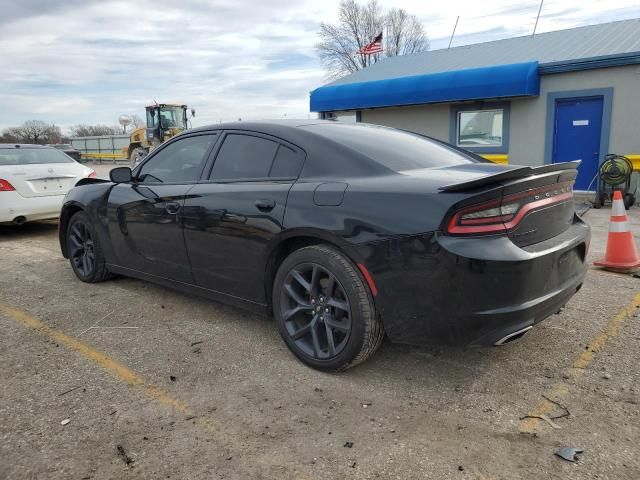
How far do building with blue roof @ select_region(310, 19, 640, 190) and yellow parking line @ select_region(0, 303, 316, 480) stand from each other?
33.5ft

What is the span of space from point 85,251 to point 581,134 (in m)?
10.4

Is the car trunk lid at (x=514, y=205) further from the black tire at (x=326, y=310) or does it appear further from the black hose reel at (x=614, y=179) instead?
the black hose reel at (x=614, y=179)

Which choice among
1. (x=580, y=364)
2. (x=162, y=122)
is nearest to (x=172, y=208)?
(x=580, y=364)

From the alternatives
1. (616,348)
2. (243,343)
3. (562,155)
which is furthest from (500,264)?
(562,155)

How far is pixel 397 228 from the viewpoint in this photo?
267 cm

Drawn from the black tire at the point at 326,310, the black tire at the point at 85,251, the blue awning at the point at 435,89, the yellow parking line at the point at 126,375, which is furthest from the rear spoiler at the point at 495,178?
the blue awning at the point at 435,89

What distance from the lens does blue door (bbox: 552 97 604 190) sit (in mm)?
10992

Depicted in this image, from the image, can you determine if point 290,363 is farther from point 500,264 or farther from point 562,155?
point 562,155

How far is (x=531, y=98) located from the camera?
1157 cm

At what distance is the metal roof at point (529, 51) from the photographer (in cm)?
1111

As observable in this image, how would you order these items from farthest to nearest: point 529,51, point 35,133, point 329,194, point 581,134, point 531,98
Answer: point 35,133 → point 529,51 → point 531,98 → point 581,134 → point 329,194

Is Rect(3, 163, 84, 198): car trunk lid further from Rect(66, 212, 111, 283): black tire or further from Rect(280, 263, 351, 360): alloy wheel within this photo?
Rect(280, 263, 351, 360): alloy wheel

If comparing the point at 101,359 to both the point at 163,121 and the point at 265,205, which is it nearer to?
the point at 265,205

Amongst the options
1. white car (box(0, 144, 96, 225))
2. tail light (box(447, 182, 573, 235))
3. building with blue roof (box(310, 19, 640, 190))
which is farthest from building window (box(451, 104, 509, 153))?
tail light (box(447, 182, 573, 235))
